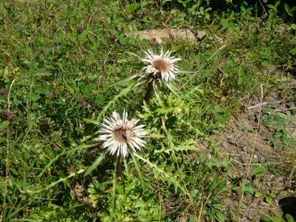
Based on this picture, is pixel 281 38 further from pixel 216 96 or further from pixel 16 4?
pixel 16 4

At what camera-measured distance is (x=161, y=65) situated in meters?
2.29

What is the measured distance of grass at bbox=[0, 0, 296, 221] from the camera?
7.60 feet

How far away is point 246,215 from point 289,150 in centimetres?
62

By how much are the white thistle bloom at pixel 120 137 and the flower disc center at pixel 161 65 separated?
0.32 meters

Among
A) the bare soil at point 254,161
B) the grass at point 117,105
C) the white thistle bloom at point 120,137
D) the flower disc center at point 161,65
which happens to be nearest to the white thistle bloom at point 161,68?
the flower disc center at point 161,65

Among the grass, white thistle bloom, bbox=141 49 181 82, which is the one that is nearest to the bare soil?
the grass

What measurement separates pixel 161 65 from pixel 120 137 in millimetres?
460

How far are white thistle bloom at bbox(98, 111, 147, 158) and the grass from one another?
63 millimetres

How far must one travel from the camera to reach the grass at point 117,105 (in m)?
2.32

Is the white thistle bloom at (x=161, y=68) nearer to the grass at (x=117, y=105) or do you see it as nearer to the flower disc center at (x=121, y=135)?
the grass at (x=117, y=105)

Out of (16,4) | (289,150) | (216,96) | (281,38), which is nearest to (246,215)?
(289,150)

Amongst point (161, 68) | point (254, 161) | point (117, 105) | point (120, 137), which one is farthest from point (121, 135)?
point (254, 161)

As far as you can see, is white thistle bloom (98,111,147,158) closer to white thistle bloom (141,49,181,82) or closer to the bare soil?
white thistle bloom (141,49,181,82)

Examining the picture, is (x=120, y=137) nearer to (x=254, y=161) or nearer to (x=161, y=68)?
(x=161, y=68)
